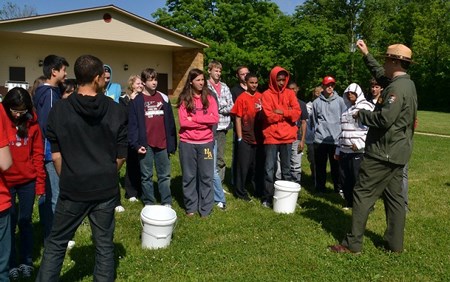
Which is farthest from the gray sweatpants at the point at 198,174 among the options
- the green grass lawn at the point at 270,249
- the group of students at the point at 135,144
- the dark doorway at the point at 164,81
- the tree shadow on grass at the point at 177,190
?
the dark doorway at the point at 164,81

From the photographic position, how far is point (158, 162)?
5.95 m

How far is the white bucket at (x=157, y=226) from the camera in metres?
4.59

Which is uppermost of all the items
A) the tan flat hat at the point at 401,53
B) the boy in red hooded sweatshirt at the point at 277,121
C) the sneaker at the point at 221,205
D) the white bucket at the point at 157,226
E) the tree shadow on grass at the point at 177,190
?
the tan flat hat at the point at 401,53

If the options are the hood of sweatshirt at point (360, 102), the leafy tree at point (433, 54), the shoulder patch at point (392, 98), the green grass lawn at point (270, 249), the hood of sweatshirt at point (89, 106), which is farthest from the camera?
the leafy tree at point (433, 54)

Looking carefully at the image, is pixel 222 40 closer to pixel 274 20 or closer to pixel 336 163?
pixel 274 20

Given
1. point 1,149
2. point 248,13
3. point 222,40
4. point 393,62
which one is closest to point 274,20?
point 248,13

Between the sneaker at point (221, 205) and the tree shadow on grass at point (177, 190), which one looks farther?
the tree shadow on grass at point (177, 190)

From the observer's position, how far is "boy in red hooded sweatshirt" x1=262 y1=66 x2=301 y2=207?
6301mm

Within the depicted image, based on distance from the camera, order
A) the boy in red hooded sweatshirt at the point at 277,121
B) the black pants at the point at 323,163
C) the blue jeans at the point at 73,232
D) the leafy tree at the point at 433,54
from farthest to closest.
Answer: the leafy tree at the point at 433,54, the black pants at the point at 323,163, the boy in red hooded sweatshirt at the point at 277,121, the blue jeans at the point at 73,232

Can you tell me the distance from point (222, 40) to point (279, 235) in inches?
1207

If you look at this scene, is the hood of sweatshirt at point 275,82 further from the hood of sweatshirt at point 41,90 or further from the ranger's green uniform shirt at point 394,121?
the hood of sweatshirt at point 41,90

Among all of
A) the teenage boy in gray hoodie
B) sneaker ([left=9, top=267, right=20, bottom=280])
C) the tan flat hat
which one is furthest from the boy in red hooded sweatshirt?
sneaker ([left=9, top=267, right=20, bottom=280])

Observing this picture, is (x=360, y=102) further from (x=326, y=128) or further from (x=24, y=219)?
(x=24, y=219)

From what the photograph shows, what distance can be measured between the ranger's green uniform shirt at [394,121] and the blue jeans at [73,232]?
279 cm
